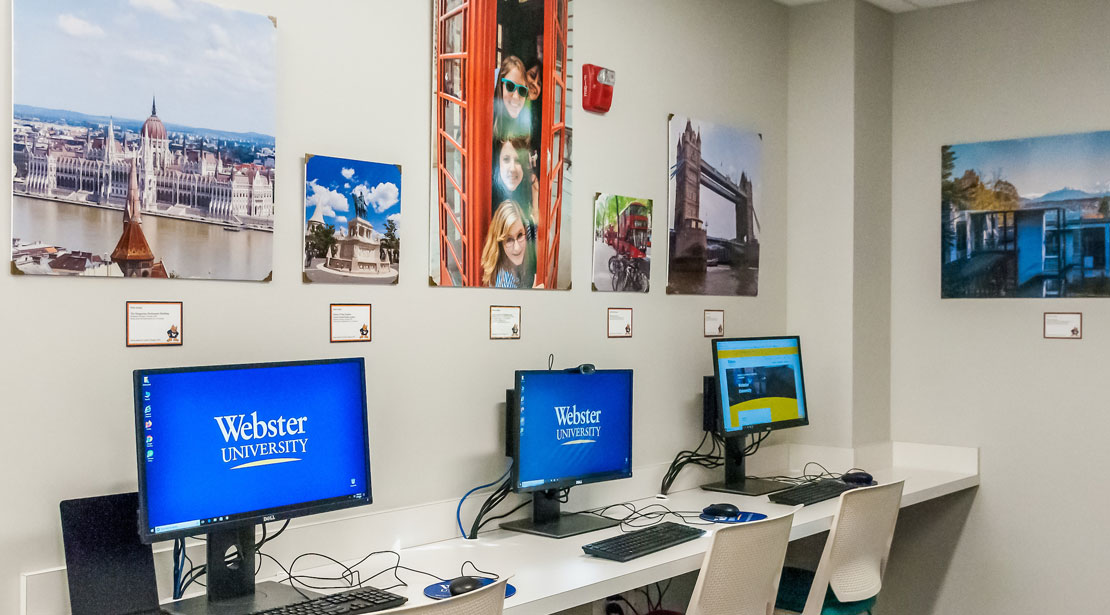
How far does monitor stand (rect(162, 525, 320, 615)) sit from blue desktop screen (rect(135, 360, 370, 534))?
3.7 inches

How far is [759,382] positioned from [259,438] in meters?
2.11

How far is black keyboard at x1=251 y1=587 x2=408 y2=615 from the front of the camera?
202cm

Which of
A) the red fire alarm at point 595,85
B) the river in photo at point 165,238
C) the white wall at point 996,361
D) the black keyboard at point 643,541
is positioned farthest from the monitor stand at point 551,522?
the white wall at point 996,361

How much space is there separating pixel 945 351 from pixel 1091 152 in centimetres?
98

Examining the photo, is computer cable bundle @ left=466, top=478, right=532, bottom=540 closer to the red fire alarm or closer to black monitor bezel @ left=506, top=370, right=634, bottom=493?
black monitor bezel @ left=506, top=370, right=634, bottom=493

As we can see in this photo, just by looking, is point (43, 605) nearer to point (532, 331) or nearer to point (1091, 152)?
point (532, 331)

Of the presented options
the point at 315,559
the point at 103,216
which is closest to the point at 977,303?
the point at 315,559

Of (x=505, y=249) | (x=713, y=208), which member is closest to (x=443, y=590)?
(x=505, y=249)

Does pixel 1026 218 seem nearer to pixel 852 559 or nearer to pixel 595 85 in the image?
pixel 852 559

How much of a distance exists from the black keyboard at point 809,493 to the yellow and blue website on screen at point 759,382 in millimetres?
284

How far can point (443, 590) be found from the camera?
2264mm

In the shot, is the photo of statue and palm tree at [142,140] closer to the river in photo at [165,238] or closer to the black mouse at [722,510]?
the river in photo at [165,238]

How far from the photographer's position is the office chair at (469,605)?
→ 65.4 inches

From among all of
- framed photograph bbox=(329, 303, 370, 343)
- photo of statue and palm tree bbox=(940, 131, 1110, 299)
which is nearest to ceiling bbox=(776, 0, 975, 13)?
photo of statue and palm tree bbox=(940, 131, 1110, 299)
